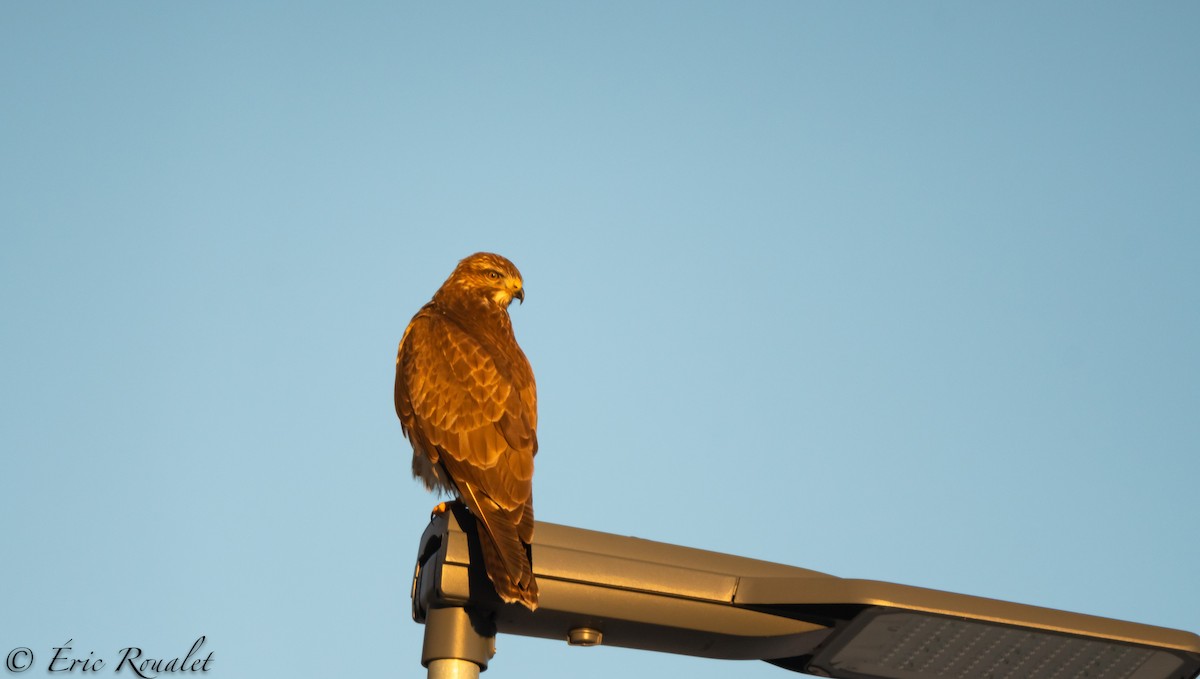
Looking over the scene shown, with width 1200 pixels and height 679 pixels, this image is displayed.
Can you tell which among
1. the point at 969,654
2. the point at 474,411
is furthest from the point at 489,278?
the point at 969,654

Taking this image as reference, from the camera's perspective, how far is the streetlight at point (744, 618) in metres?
3.72

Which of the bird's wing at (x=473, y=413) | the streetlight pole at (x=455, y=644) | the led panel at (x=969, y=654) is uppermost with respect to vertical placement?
the bird's wing at (x=473, y=413)

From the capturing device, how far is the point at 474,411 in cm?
523

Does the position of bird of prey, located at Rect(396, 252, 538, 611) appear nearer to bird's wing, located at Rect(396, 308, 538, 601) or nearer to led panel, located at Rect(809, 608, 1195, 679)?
bird's wing, located at Rect(396, 308, 538, 601)

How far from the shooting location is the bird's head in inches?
272

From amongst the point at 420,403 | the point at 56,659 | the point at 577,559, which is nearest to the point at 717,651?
the point at 577,559

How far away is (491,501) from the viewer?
4.33 metres

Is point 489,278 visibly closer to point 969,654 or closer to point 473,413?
point 473,413

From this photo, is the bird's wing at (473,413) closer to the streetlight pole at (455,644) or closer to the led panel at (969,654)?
the streetlight pole at (455,644)

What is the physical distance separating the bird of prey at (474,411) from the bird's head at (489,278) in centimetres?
21

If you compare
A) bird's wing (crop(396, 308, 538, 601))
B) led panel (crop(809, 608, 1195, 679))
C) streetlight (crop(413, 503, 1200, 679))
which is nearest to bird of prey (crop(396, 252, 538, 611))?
bird's wing (crop(396, 308, 538, 601))

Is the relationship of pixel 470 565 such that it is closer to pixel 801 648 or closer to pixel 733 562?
pixel 733 562

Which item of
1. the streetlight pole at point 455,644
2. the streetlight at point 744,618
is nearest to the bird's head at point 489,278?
the streetlight at point 744,618

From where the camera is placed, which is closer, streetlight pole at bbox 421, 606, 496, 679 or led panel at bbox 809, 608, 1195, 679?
streetlight pole at bbox 421, 606, 496, 679
